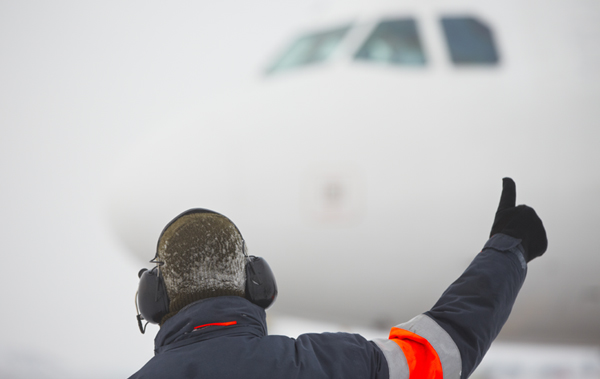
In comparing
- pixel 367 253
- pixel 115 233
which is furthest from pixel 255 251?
pixel 115 233

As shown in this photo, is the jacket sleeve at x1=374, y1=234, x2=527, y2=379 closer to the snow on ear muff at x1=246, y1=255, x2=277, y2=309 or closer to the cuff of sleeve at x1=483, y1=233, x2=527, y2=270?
the cuff of sleeve at x1=483, y1=233, x2=527, y2=270

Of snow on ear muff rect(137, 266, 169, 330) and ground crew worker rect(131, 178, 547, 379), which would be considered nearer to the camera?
ground crew worker rect(131, 178, 547, 379)

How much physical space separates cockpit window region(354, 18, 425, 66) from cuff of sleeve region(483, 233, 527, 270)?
134 cm

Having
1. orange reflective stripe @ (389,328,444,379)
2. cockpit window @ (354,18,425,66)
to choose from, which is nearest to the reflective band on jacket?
orange reflective stripe @ (389,328,444,379)

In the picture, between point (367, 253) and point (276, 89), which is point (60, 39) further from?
point (367, 253)

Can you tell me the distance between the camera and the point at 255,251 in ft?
6.57

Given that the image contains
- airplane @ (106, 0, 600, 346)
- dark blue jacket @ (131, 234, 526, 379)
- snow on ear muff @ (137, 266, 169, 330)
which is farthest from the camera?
airplane @ (106, 0, 600, 346)

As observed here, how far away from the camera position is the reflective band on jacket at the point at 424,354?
85cm

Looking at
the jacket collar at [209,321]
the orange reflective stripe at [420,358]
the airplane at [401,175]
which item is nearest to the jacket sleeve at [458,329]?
the orange reflective stripe at [420,358]

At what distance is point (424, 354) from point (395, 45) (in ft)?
5.62

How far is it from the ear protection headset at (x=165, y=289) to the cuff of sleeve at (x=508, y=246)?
444mm

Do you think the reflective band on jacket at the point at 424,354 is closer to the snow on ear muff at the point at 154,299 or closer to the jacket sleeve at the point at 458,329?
the jacket sleeve at the point at 458,329

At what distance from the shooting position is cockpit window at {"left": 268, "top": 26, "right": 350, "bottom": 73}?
2338 mm

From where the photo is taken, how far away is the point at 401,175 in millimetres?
1920
